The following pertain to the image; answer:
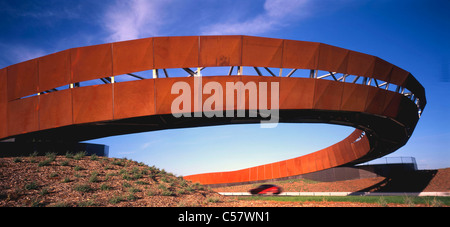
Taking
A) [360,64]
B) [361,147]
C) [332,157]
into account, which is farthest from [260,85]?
[332,157]

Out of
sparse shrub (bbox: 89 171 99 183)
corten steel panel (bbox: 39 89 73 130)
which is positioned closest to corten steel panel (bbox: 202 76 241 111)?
sparse shrub (bbox: 89 171 99 183)

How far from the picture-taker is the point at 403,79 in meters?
19.8

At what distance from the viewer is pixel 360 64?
1714cm

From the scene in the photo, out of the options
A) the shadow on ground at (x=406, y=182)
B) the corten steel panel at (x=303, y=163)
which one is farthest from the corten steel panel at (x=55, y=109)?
the corten steel panel at (x=303, y=163)

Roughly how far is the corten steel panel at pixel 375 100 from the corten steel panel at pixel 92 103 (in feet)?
58.7

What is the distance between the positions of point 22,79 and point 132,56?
357 inches

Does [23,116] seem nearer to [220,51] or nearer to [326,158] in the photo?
[220,51]

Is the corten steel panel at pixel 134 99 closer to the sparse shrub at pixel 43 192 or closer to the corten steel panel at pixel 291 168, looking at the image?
the sparse shrub at pixel 43 192

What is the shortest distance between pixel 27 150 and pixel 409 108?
103 feet

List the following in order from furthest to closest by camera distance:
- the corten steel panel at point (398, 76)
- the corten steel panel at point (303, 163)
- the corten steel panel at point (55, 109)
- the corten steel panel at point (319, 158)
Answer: the corten steel panel at point (303, 163)
the corten steel panel at point (319, 158)
the corten steel panel at point (398, 76)
the corten steel panel at point (55, 109)

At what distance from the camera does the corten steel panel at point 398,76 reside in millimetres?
18931
